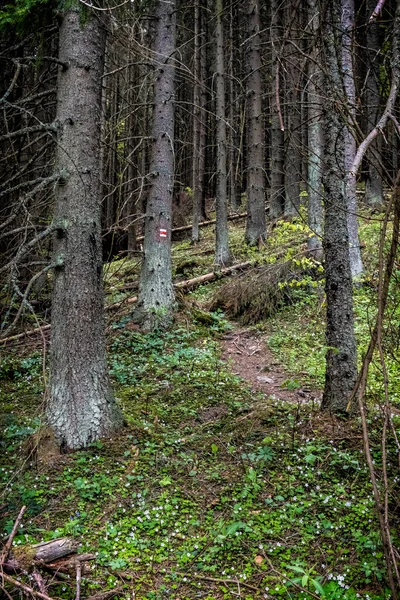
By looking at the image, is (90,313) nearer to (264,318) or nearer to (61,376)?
(61,376)

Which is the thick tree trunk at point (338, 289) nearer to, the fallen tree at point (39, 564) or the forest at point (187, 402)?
the forest at point (187, 402)

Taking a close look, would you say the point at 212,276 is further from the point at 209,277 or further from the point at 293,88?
the point at 293,88

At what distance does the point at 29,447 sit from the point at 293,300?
7132 millimetres

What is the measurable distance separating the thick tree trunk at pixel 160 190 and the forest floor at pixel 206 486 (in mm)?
1824

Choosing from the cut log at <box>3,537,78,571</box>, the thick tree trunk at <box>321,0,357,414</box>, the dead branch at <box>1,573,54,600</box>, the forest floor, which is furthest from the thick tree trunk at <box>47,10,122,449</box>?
the thick tree trunk at <box>321,0,357,414</box>

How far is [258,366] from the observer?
7930mm

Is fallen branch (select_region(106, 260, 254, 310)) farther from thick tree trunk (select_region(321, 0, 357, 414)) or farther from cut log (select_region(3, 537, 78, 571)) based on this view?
cut log (select_region(3, 537, 78, 571))

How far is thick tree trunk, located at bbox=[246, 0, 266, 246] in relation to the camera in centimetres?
1362

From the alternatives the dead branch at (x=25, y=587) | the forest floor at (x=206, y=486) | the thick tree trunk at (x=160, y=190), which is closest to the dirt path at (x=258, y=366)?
the forest floor at (x=206, y=486)

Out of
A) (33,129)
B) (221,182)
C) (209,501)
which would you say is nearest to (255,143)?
(221,182)

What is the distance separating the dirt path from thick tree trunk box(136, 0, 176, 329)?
144 cm

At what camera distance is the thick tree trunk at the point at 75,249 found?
493 cm

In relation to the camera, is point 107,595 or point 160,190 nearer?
point 107,595

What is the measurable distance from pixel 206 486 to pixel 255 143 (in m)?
11.6
